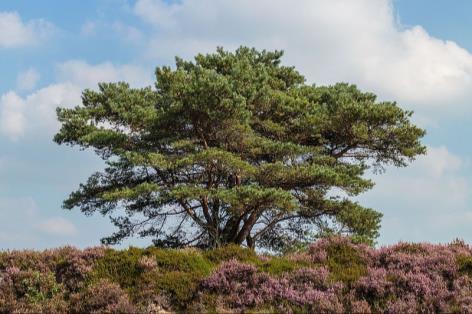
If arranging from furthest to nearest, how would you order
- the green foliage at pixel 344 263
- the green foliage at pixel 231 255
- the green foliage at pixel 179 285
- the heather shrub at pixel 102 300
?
the green foliage at pixel 231 255 → the green foliage at pixel 344 263 → the green foliage at pixel 179 285 → the heather shrub at pixel 102 300

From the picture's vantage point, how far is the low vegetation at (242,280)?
1060cm

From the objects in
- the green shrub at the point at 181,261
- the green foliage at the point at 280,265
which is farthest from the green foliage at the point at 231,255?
the green foliage at the point at 280,265

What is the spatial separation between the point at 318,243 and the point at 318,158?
35.9ft

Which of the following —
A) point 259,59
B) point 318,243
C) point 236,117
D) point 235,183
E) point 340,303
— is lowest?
point 340,303

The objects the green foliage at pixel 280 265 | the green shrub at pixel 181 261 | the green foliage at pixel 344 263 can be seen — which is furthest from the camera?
the green shrub at pixel 181 261

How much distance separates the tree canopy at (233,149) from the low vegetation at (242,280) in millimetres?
7713

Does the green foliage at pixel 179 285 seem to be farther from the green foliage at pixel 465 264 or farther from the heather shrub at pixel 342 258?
the green foliage at pixel 465 264

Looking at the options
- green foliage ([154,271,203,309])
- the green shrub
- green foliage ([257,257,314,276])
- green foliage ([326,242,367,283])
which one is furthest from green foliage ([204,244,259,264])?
green foliage ([326,242,367,283])

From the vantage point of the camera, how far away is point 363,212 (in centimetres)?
2408

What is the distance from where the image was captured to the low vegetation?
10602 mm

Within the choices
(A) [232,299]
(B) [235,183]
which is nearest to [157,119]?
A: (B) [235,183]

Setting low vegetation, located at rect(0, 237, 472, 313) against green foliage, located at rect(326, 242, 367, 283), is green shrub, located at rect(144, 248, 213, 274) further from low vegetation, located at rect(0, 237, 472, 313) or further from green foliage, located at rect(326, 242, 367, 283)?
green foliage, located at rect(326, 242, 367, 283)

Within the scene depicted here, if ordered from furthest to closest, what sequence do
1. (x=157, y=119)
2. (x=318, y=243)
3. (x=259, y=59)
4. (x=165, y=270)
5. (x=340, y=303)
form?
1. (x=259, y=59)
2. (x=157, y=119)
3. (x=318, y=243)
4. (x=165, y=270)
5. (x=340, y=303)

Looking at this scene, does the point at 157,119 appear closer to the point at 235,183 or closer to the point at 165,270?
the point at 235,183
